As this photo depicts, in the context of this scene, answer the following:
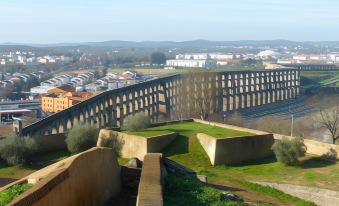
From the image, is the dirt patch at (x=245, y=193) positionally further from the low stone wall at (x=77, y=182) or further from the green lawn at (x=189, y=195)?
the low stone wall at (x=77, y=182)

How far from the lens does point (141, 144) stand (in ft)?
91.2

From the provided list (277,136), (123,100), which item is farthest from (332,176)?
(123,100)

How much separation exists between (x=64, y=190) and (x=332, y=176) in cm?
1444

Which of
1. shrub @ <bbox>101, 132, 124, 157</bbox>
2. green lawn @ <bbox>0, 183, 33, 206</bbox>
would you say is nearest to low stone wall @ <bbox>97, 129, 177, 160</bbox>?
shrub @ <bbox>101, 132, 124, 157</bbox>

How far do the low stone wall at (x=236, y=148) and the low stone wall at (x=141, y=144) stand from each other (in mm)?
1996

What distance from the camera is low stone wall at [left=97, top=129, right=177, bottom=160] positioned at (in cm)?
2753

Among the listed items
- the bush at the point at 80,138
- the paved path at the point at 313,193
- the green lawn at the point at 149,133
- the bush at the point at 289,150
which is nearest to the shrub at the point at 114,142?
the green lawn at the point at 149,133

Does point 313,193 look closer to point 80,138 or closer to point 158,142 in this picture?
point 158,142

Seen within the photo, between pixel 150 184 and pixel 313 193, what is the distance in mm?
10810

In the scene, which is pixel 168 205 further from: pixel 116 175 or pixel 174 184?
pixel 116 175

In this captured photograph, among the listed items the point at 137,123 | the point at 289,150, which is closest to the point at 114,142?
the point at 137,123

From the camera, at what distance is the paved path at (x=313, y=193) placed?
2023cm

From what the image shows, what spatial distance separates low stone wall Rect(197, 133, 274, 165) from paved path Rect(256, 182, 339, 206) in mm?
4747

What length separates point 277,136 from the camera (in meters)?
28.5
